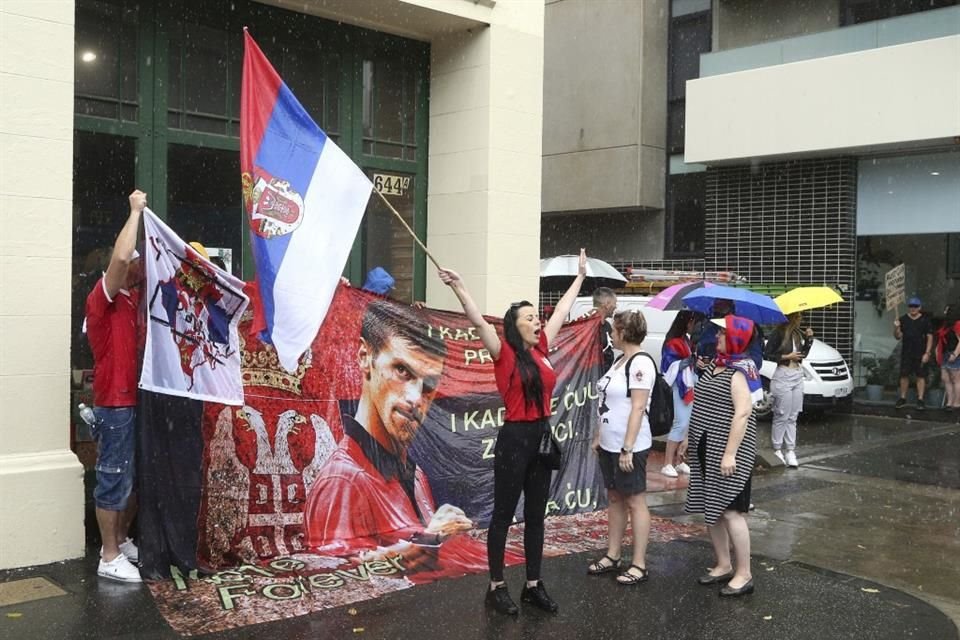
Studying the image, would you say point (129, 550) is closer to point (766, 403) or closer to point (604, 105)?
point (766, 403)

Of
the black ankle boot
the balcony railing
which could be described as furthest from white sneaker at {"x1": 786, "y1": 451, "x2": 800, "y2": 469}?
the balcony railing

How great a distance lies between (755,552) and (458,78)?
5.13m

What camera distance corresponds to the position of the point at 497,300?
9.75 metres

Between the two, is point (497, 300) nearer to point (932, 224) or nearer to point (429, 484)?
point (429, 484)

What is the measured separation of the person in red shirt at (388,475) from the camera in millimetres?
7012

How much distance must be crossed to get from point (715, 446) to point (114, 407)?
12.5 feet

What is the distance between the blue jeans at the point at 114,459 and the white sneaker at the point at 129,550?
0.36m

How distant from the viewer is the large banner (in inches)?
266

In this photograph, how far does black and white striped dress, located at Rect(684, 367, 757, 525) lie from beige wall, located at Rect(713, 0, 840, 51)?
14386mm

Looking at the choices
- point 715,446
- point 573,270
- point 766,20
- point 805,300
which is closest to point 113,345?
point 715,446

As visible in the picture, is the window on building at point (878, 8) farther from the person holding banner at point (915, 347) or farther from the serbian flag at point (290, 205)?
the serbian flag at point (290, 205)

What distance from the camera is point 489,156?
966 centimetres

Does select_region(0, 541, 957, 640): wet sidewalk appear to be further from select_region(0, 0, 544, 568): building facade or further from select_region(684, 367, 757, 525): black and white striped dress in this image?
select_region(0, 0, 544, 568): building facade

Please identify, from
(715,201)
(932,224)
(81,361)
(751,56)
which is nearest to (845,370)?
(932,224)
